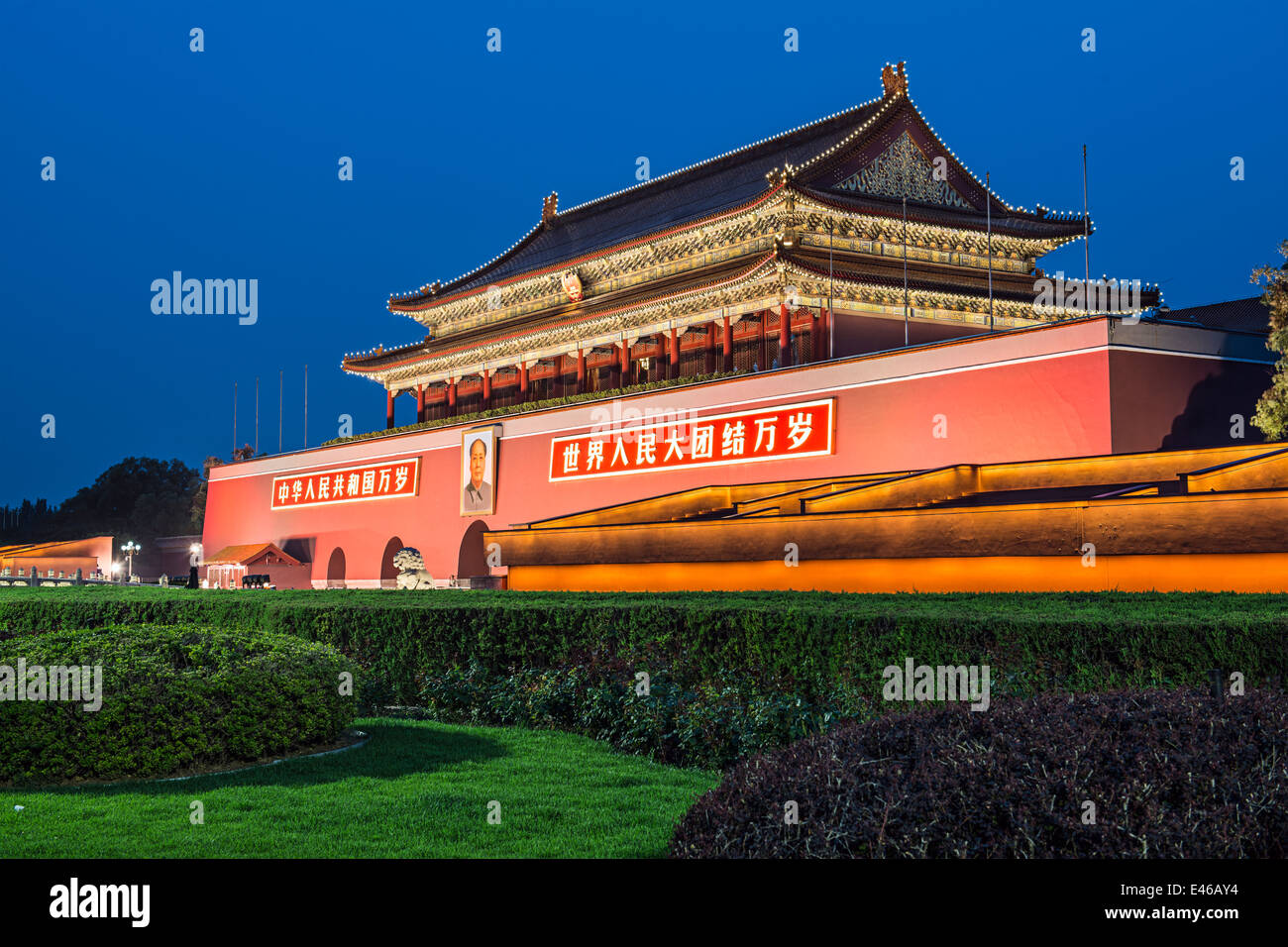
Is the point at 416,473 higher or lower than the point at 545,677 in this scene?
higher

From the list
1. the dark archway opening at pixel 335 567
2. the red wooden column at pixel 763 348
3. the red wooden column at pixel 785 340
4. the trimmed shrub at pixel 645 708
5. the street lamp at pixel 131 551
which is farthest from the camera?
the street lamp at pixel 131 551

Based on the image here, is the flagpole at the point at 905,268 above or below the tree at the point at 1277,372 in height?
above

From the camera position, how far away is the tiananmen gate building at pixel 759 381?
719 inches

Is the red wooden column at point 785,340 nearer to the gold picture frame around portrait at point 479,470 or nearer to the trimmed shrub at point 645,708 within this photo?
the gold picture frame around portrait at point 479,470

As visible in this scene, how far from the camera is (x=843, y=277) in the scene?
27.0m

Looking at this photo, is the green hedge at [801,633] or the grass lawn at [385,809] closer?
the grass lawn at [385,809]

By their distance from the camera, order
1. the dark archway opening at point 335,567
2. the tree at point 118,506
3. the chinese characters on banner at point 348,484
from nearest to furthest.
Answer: the chinese characters on banner at point 348,484
the dark archway opening at point 335,567
the tree at point 118,506

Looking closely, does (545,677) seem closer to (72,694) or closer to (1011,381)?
(72,694)

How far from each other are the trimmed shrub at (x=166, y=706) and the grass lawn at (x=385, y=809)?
0.95ft

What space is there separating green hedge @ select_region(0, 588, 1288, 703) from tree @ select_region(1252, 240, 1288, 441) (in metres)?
10.9

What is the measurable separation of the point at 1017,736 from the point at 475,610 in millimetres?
7579

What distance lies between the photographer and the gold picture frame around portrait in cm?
3203

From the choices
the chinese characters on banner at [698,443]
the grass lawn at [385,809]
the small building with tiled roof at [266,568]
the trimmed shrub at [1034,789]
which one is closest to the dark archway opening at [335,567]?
the small building with tiled roof at [266,568]
